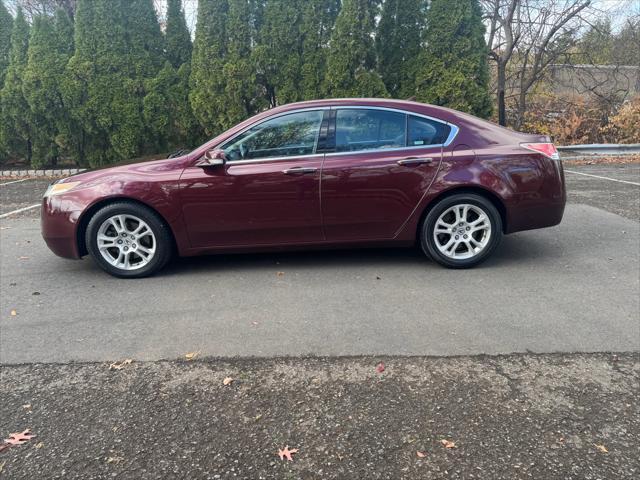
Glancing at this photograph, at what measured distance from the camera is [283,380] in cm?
292

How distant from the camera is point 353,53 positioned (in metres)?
11.2

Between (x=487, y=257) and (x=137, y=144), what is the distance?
9426 millimetres

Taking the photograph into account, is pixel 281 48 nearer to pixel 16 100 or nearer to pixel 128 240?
pixel 16 100

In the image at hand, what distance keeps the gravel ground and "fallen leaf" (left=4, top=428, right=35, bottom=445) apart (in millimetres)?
44

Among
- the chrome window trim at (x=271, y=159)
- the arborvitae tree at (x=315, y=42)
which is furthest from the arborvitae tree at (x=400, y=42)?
the chrome window trim at (x=271, y=159)

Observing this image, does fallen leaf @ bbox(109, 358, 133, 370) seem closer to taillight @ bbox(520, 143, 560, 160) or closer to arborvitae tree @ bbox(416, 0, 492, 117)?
taillight @ bbox(520, 143, 560, 160)

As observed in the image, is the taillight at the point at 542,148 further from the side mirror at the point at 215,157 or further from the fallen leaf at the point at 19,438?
the fallen leaf at the point at 19,438

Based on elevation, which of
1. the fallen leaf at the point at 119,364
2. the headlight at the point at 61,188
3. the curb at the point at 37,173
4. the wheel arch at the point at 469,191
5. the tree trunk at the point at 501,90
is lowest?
the fallen leaf at the point at 119,364

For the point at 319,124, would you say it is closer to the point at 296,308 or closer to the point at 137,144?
the point at 296,308

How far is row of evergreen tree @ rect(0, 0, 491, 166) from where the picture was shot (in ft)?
37.7

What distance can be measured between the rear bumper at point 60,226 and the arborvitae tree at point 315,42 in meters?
7.89

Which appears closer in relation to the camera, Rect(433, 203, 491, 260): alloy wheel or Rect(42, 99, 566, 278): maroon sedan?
Rect(42, 99, 566, 278): maroon sedan

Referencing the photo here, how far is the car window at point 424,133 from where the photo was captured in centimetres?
468

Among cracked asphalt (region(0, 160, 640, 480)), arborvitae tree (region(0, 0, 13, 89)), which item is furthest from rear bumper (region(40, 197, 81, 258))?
arborvitae tree (region(0, 0, 13, 89))
